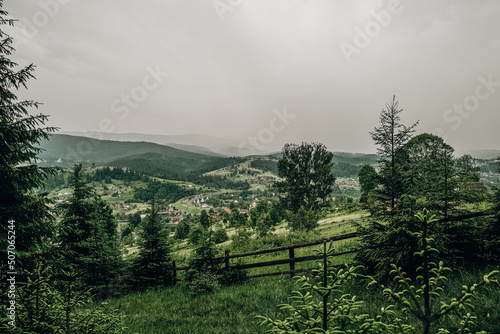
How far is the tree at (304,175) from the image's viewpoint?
1542 inches

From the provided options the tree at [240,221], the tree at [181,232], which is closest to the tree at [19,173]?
the tree at [240,221]

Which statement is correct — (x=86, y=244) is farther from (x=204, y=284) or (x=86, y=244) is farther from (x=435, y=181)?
(x=435, y=181)

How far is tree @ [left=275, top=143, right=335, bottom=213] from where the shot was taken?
1542 inches

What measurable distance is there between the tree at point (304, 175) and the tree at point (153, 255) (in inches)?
1103

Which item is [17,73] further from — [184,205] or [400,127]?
[184,205]

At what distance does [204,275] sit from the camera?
9.87 metres

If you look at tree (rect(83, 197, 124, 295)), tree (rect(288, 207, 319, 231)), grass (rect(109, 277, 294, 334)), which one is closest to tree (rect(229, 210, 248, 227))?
tree (rect(288, 207, 319, 231))

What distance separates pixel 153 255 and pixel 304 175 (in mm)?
31197

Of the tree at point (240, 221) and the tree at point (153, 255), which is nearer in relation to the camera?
the tree at point (153, 255)

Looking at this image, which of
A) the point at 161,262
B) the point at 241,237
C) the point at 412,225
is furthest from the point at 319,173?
the point at 412,225

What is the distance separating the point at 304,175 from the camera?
132 ft

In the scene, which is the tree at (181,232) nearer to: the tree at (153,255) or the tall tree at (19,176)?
the tree at (153,255)

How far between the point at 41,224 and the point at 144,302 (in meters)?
4.92

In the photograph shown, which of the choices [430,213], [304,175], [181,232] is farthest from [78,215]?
[181,232]
